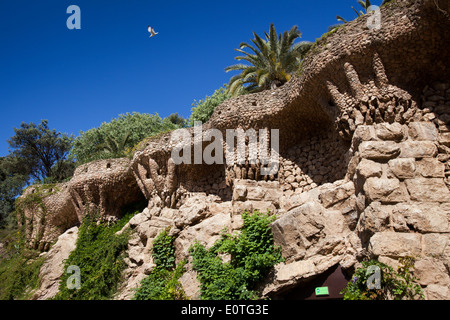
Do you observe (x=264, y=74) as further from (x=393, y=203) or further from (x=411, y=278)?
(x=411, y=278)

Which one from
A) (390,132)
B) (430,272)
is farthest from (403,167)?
(430,272)

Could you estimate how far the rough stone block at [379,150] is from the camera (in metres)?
9.13

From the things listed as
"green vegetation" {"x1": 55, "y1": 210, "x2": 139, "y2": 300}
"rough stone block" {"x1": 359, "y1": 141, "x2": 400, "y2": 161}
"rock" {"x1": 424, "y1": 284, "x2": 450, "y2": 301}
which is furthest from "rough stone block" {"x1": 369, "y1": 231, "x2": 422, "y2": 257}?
"green vegetation" {"x1": 55, "y1": 210, "x2": 139, "y2": 300}

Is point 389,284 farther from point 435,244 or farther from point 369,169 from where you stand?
point 369,169

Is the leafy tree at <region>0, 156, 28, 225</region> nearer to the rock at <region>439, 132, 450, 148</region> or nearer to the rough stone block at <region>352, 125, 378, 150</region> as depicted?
the rough stone block at <region>352, 125, 378, 150</region>

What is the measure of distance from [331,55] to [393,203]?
5095mm

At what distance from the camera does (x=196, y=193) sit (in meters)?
15.3

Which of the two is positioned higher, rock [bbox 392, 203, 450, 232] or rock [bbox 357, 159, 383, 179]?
rock [bbox 357, 159, 383, 179]

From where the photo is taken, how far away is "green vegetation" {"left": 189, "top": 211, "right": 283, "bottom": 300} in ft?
30.9

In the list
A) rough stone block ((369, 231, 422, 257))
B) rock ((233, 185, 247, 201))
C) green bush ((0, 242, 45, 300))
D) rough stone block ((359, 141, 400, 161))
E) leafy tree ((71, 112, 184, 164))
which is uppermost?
leafy tree ((71, 112, 184, 164))

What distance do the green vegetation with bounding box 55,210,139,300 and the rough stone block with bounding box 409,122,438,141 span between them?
12.0 metres

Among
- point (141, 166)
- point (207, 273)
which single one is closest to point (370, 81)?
point (207, 273)
